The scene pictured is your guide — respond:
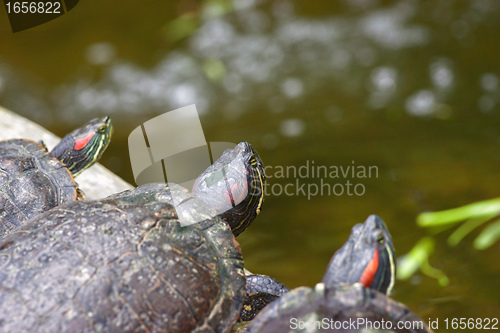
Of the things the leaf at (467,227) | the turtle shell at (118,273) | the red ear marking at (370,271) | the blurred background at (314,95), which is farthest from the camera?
the blurred background at (314,95)

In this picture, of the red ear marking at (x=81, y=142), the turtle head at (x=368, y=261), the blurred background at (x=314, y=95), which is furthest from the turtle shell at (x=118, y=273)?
the blurred background at (x=314, y=95)

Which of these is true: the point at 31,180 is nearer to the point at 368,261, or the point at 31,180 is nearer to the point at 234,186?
the point at 234,186

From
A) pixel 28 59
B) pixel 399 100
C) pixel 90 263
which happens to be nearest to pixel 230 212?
pixel 90 263

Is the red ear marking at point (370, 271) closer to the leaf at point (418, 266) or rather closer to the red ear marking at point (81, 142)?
the leaf at point (418, 266)

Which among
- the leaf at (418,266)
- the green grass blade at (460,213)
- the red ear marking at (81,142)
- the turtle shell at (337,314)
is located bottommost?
the leaf at (418,266)

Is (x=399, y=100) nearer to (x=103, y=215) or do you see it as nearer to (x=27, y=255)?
(x=103, y=215)

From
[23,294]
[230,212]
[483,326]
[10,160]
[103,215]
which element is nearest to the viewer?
[23,294]
